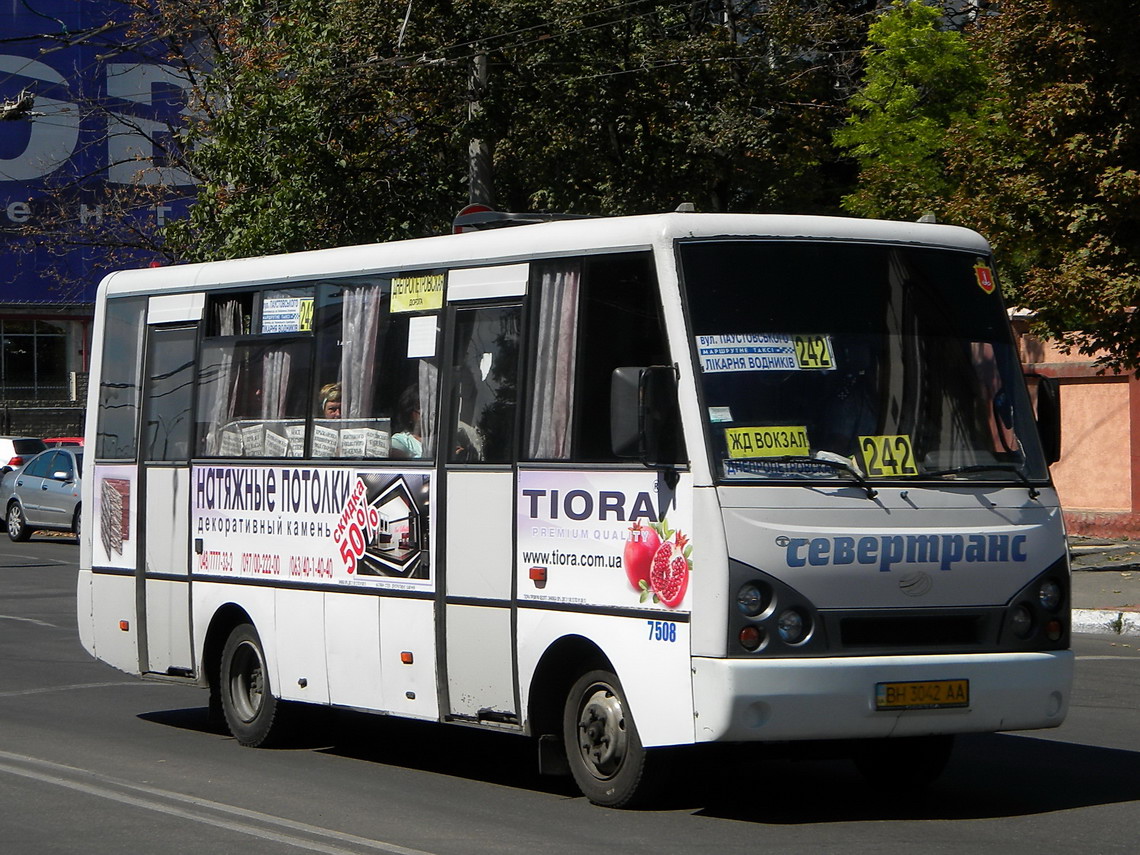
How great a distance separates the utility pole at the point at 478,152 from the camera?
938 inches

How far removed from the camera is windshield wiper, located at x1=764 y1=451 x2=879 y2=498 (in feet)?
24.6

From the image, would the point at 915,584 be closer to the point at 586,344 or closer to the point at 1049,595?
the point at 1049,595

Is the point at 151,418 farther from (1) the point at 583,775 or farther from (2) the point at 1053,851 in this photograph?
(2) the point at 1053,851

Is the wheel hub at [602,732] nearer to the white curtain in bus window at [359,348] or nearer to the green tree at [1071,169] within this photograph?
the white curtain in bus window at [359,348]

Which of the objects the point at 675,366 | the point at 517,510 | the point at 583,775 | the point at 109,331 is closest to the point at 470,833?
the point at 583,775

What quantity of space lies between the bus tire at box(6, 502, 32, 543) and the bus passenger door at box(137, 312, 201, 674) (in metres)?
20.0

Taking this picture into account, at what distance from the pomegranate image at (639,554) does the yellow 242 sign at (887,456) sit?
3.14 feet

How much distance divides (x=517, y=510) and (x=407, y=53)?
1704 cm

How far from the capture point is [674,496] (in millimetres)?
7484

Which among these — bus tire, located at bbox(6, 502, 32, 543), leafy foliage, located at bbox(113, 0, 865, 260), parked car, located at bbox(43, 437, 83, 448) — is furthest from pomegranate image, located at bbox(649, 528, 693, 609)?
parked car, located at bbox(43, 437, 83, 448)

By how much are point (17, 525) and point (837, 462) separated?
25141mm

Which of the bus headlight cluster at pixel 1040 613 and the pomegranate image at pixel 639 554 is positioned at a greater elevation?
the pomegranate image at pixel 639 554

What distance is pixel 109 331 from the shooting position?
1182 cm

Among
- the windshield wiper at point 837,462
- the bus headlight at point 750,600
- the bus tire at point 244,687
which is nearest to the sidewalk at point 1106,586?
the bus tire at point 244,687
